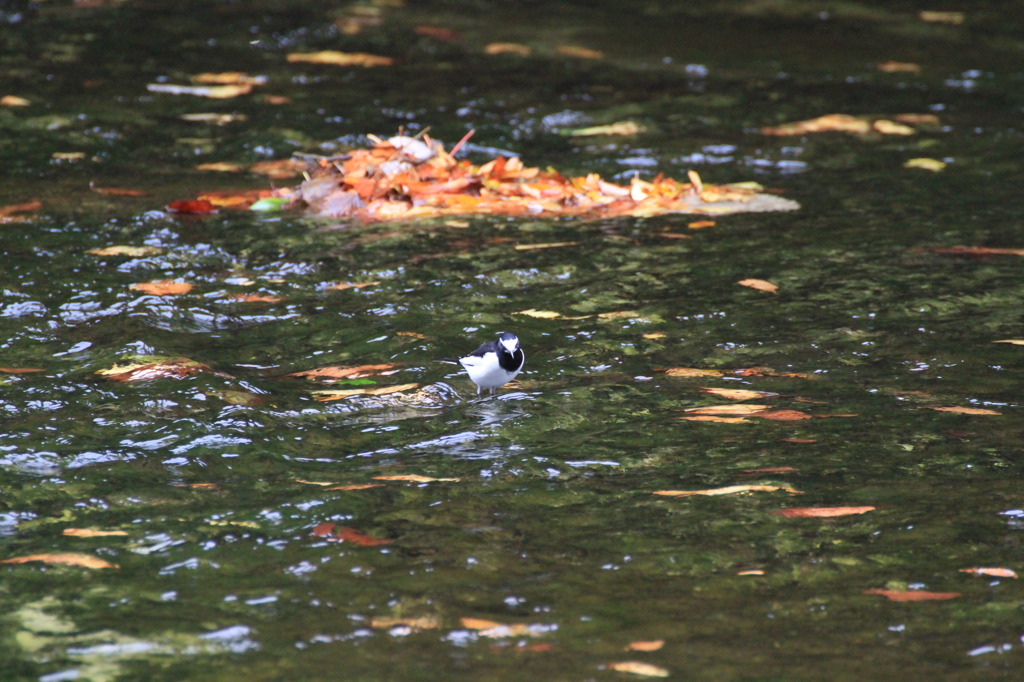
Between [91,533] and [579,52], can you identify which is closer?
[91,533]

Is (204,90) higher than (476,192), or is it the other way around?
(204,90)

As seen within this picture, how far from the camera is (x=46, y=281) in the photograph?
559cm

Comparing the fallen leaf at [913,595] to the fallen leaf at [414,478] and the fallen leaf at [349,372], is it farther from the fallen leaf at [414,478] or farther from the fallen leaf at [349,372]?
the fallen leaf at [349,372]

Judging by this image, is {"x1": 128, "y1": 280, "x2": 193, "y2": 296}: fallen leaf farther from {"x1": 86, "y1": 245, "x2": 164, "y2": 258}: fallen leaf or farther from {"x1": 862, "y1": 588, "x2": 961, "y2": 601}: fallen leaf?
{"x1": 862, "y1": 588, "x2": 961, "y2": 601}: fallen leaf

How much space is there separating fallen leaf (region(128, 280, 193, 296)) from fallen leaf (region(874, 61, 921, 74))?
308 inches

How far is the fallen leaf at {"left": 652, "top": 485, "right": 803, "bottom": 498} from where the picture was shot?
139 inches

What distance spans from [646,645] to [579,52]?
954 cm

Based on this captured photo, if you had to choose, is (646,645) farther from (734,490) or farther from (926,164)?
(926,164)

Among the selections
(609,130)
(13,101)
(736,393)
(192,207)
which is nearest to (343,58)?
(13,101)

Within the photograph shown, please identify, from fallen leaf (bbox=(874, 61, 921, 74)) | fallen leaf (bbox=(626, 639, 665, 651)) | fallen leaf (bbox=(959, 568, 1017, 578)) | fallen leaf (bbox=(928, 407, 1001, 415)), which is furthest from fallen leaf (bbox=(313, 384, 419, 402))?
fallen leaf (bbox=(874, 61, 921, 74))

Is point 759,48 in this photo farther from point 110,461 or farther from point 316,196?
point 110,461

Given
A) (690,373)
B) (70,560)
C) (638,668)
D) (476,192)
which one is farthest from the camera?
(476,192)

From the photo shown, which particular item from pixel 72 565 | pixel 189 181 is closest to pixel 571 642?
pixel 72 565

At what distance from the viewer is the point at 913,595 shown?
2.93 m
